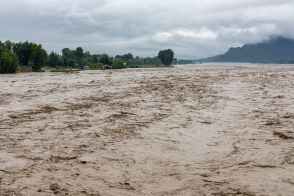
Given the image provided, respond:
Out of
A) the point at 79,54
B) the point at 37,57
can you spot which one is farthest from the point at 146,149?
the point at 79,54

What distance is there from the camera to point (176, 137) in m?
11.2

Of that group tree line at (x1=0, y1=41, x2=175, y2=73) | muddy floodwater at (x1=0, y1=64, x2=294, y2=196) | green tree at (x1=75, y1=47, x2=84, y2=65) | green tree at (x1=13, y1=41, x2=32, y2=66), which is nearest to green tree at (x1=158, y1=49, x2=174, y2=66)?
tree line at (x1=0, y1=41, x2=175, y2=73)

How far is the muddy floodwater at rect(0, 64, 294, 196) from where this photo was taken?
279 inches

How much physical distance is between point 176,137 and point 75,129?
2685 mm

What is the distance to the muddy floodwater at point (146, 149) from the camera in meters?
7.08

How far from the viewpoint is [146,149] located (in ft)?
32.1

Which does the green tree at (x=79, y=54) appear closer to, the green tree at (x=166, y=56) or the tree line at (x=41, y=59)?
the tree line at (x=41, y=59)

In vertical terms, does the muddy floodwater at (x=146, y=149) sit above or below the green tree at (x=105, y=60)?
below

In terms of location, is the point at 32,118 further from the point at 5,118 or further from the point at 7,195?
the point at 7,195

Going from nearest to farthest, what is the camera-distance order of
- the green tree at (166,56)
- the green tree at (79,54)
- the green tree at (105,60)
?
1. the green tree at (105,60)
2. the green tree at (79,54)
3. the green tree at (166,56)

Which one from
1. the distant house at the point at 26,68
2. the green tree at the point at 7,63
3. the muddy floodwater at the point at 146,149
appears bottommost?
the muddy floodwater at the point at 146,149

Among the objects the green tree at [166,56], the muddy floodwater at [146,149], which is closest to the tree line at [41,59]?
the green tree at [166,56]

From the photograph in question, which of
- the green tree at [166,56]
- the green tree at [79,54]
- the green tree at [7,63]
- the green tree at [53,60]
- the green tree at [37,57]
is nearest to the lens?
the green tree at [7,63]

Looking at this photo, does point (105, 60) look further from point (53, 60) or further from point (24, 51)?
point (24, 51)
